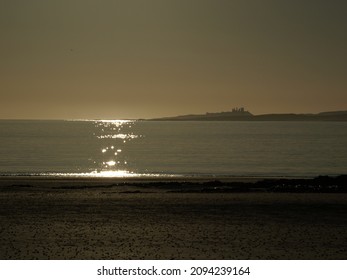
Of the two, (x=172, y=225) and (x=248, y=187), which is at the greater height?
(x=248, y=187)

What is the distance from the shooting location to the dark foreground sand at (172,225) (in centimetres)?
1877

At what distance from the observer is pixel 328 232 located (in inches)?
880

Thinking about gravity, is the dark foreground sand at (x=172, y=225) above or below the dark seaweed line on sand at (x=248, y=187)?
below

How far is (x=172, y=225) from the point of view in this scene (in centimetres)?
2395

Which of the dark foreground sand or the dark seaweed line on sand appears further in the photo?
the dark seaweed line on sand

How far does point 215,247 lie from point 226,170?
1985 inches

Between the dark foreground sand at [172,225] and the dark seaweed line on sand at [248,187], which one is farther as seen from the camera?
the dark seaweed line on sand at [248,187]

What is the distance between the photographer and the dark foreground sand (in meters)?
18.8

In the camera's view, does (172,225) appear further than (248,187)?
No

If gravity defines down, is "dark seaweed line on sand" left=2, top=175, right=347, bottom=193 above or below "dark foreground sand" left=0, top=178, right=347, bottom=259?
above
